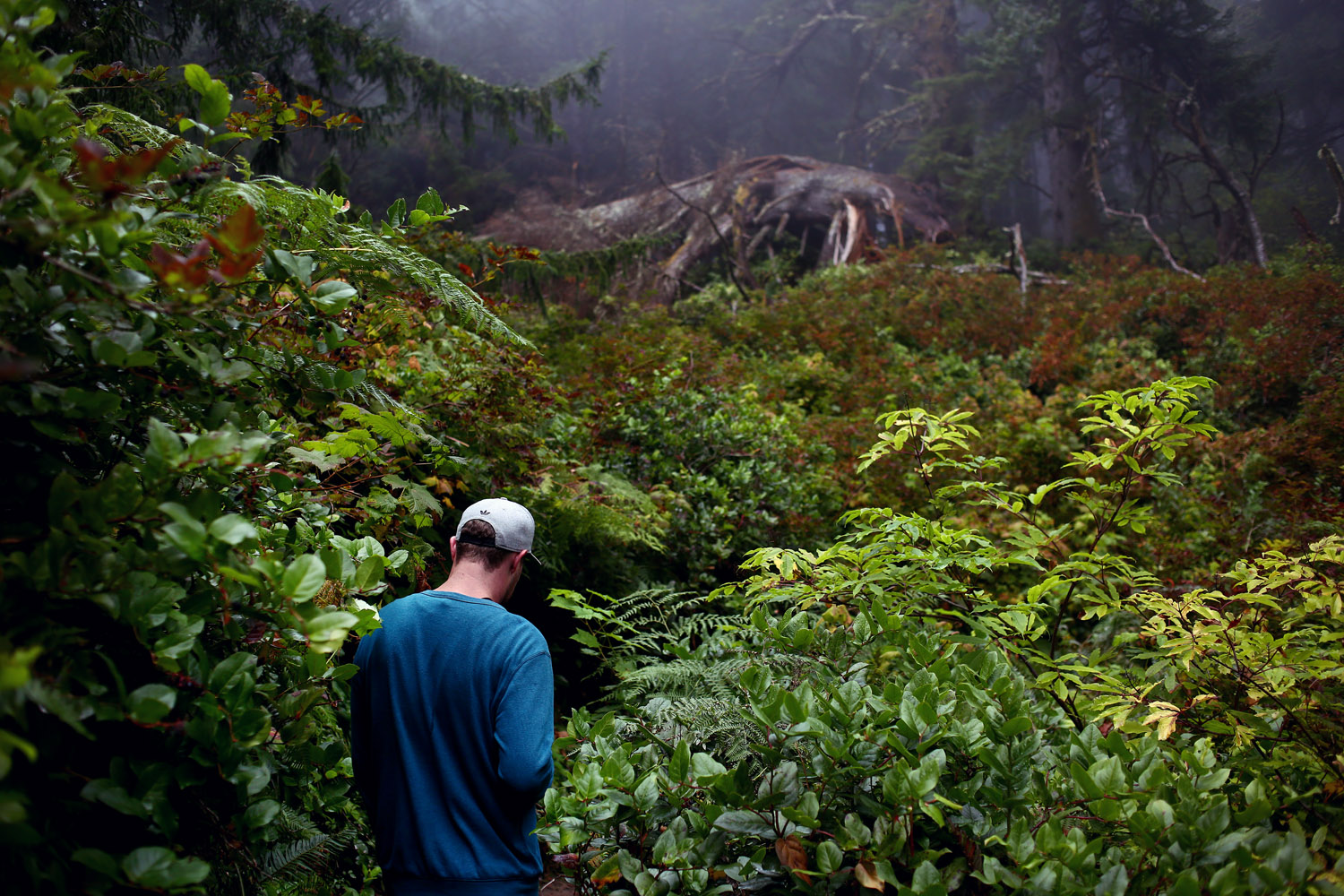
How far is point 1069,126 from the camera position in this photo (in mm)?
17094

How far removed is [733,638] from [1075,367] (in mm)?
7996

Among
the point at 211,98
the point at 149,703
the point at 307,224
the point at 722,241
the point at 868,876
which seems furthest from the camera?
the point at 722,241

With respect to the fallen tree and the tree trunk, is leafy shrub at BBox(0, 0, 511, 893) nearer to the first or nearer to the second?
the fallen tree

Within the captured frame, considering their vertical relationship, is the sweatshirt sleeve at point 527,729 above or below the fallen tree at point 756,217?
below

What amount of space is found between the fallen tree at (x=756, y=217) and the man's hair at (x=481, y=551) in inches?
527

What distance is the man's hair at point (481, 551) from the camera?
6.58ft

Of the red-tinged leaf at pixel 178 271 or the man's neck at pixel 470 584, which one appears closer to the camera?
the red-tinged leaf at pixel 178 271

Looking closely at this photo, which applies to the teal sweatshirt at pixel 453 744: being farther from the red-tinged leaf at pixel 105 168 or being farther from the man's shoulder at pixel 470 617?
the red-tinged leaf at pixel 105 168

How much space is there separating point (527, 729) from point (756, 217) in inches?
638

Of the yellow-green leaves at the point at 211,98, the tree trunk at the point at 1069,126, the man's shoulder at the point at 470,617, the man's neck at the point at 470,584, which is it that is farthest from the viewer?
the tree trunk at the point at 1069,126

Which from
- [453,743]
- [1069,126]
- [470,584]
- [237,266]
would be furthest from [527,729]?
[1069,126]

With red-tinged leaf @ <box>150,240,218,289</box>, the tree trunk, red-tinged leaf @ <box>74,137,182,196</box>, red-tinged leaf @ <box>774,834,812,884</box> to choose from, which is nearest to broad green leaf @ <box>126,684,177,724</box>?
red-tinged leaf @ <box>150,240,218,289</box>

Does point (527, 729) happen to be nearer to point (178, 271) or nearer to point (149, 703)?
point (149, 703)

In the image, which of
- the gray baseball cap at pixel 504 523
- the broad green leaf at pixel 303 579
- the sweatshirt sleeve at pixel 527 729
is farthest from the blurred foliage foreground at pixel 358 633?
the gray baseball cap at pixel 504 523
